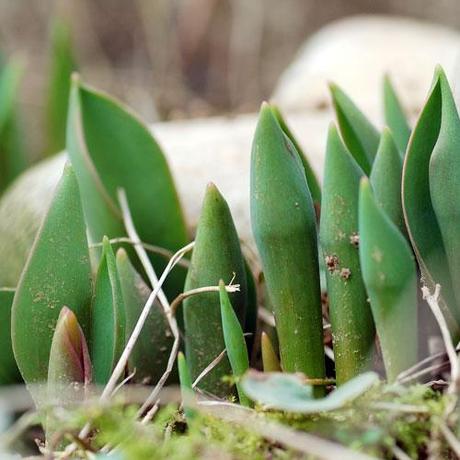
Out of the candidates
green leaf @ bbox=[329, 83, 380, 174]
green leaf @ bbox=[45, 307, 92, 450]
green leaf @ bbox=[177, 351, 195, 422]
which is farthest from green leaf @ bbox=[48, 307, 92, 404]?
green leaf @ bbox=[329, 83, 380, 174]

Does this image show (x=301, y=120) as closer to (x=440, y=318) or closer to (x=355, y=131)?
(x=355, y=131)

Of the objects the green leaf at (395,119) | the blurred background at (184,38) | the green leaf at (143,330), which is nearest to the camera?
the green leaf at (143,330)

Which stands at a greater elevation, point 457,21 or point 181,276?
point 457,21

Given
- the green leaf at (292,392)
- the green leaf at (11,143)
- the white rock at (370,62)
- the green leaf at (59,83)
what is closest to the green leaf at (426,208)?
the green leaf at (292,392)

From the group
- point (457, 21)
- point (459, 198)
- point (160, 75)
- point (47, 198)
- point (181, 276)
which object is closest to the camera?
point (459, 198)

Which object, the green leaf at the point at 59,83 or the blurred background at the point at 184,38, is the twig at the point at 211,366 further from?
the blurred background at the point at 184,38

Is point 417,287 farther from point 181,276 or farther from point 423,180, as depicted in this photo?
point 181,276

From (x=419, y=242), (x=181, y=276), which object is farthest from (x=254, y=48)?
(x=419, y=242)
